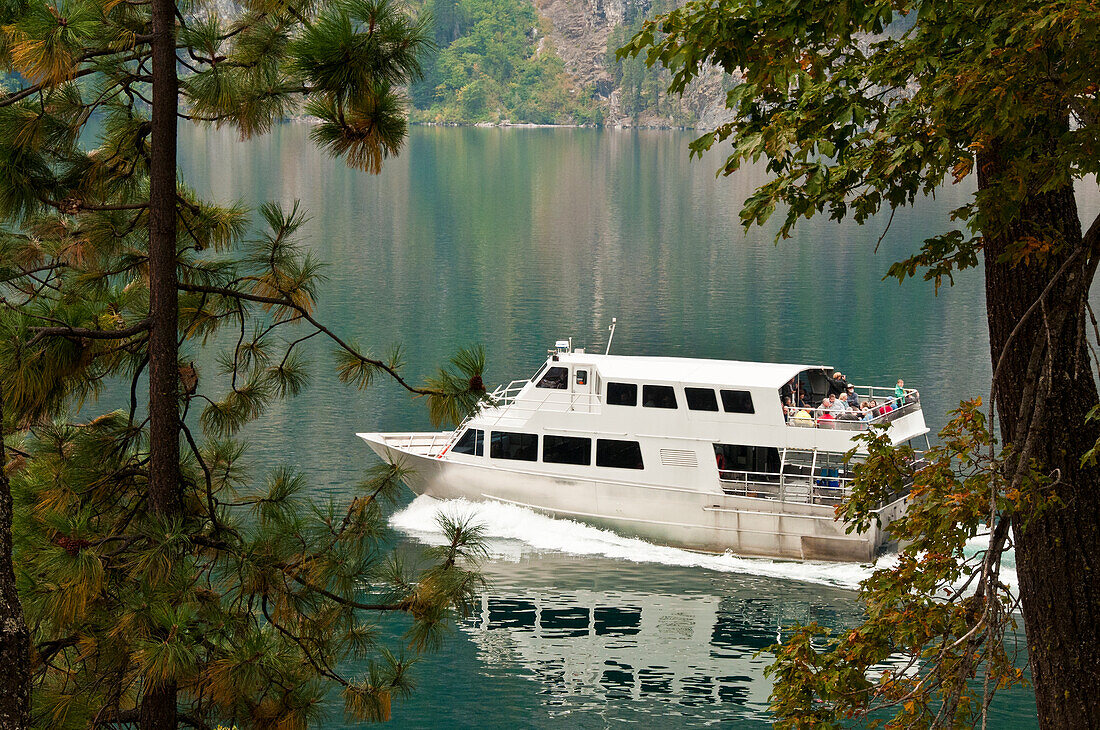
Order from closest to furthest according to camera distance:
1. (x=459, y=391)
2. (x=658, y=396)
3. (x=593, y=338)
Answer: (x=459, y=391) < (x=658, y=396) < (x=593, y=338)

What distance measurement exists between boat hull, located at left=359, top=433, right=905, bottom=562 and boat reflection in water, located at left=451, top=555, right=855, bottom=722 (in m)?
1.21

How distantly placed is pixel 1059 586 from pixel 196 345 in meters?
37.1

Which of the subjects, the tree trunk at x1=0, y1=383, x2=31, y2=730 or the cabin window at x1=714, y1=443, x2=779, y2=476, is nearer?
the tree trunk at x1=0, y1=383, x2=31, y2=730

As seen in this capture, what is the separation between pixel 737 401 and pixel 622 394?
2.69m

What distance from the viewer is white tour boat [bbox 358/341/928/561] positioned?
26.1 m

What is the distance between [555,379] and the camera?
90.0 feet

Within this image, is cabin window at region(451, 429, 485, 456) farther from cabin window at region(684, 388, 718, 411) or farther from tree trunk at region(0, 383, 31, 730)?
tree trunk at region(0, 383, 31, 730)

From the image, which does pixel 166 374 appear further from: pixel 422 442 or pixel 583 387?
pixel 422 442

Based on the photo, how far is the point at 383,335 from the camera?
157ft

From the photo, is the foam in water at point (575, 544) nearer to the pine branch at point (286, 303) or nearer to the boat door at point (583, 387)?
the boat door at point (583, 387)

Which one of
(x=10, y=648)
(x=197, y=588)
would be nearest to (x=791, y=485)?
(x=197, y=588)

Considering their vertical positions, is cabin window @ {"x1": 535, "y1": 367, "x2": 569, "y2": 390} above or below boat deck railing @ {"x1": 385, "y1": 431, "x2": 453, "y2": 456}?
above

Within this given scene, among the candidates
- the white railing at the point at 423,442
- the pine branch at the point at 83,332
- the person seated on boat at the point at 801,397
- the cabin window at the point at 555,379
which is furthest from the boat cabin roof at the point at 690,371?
the pine branch at the point at 83,332

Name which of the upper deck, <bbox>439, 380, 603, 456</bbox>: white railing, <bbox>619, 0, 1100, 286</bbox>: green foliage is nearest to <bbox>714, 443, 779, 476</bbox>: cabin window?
the upper deck
